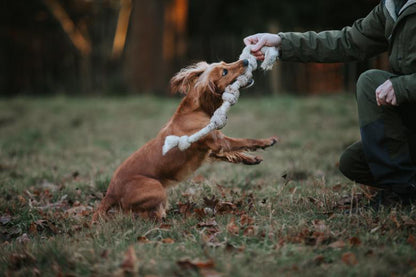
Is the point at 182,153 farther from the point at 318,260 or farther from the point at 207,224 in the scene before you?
the point at 318,260

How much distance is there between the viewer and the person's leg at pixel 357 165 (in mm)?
3482

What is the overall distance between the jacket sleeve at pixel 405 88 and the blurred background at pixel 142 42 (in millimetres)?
10506

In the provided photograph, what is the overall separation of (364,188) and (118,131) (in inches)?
267

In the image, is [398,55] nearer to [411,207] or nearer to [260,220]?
[411,207]

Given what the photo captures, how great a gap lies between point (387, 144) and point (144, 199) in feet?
6.42

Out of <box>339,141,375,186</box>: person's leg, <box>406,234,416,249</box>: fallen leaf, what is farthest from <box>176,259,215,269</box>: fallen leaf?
<box>339,141,375,186</box>: person's leg

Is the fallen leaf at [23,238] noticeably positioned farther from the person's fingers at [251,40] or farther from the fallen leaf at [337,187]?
the fallen leaf at [337,187]

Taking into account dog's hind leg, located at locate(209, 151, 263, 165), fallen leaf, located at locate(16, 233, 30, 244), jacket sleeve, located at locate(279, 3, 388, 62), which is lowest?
fallen leaf, located at locate(16, 233, 30, 244)

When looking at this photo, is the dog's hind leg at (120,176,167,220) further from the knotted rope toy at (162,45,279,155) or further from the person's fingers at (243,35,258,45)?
the person's fingers at (243,35,258,45)

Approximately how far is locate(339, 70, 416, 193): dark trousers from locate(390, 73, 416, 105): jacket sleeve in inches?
6.9

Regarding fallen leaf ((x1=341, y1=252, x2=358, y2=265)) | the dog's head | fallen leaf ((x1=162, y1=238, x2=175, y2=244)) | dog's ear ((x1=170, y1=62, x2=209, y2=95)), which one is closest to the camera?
fallen leaf ((x1=341, y1=252, x2=358, y2=265))

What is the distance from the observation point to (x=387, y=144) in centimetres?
304

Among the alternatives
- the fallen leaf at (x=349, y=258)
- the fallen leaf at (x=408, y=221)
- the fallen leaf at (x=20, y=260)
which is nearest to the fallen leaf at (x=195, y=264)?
the fallen leaf at (x=349, y=258)

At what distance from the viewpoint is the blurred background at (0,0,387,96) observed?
45.4ft
